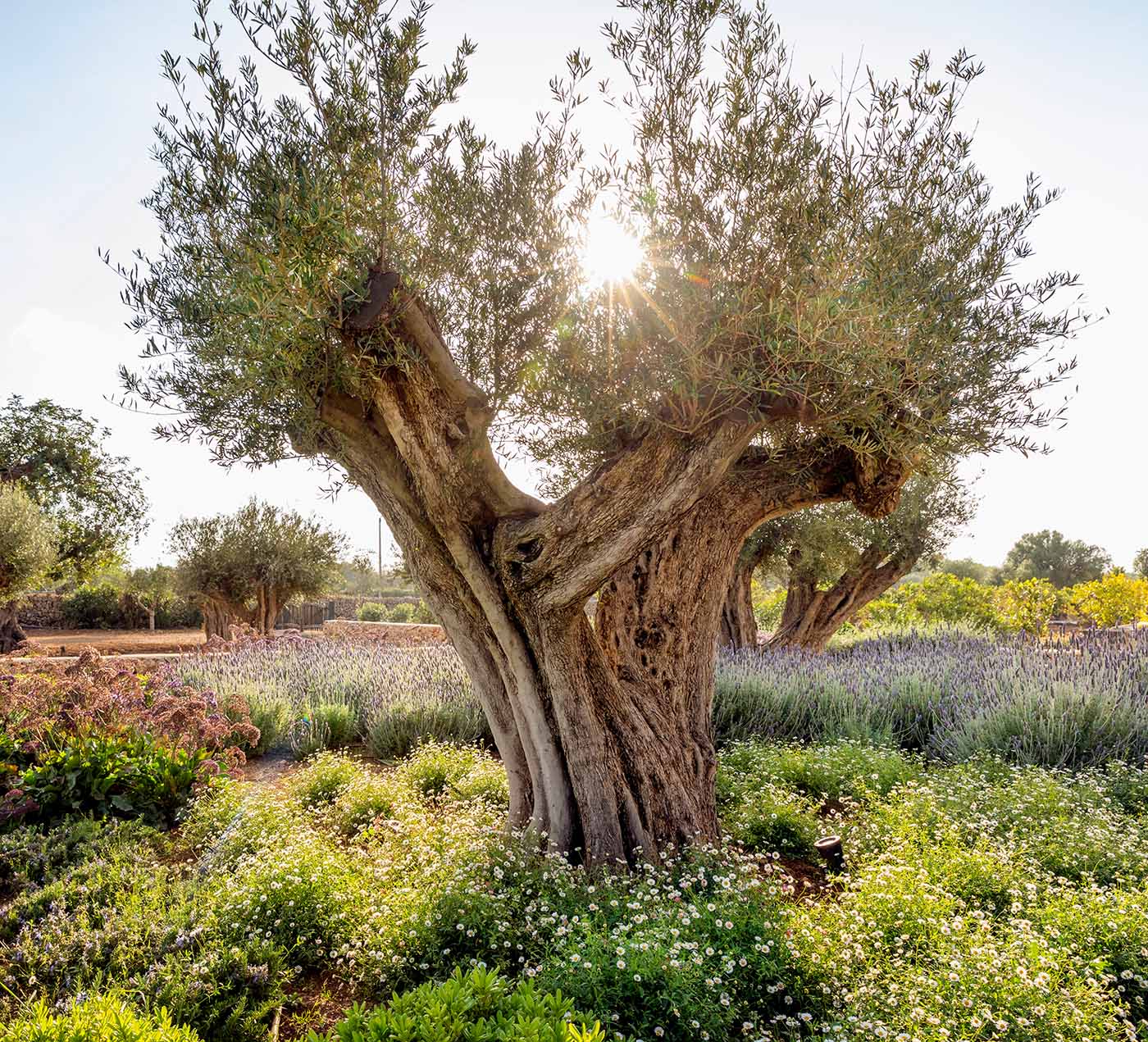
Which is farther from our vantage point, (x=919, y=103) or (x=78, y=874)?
(x=78, y=874)

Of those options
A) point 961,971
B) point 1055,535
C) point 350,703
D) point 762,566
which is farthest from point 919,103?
point 1055,535

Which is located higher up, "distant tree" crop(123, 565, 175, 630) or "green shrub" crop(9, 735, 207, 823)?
"distant tree" crop(123, 565, 175, 630)

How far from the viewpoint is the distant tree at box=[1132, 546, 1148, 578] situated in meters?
42.2

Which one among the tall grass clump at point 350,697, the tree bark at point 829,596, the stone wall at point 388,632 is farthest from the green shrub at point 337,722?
the stone wall at point 388,632

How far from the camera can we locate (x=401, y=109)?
146 inches

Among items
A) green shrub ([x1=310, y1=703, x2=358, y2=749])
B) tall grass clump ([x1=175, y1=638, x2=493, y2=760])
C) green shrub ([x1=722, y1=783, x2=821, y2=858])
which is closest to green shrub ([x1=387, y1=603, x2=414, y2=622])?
tall grass clump ([x1=175, y1=638, x2=493, y2=760])

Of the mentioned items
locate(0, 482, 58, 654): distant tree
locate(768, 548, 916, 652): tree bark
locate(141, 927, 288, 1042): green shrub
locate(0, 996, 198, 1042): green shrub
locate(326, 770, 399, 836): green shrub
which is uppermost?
locate(0, 482, 58, 654): distant tree

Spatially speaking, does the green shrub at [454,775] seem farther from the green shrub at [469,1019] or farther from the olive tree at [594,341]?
the green shrub at [469,1019]

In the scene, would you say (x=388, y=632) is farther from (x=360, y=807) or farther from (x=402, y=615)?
(x=360, y=807)

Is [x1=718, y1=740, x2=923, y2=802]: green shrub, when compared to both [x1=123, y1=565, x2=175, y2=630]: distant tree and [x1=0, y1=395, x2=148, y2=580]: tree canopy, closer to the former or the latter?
[x1=0, y1=395, x2=148, y2=580]: tree canopy

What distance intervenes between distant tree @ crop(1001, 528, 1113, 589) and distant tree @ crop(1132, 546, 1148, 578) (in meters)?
2.35

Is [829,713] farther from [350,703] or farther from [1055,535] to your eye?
[1055,535]

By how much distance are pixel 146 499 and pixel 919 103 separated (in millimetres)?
29365

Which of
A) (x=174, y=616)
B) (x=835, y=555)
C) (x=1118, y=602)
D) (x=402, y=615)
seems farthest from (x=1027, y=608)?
(x=174, y=616)
